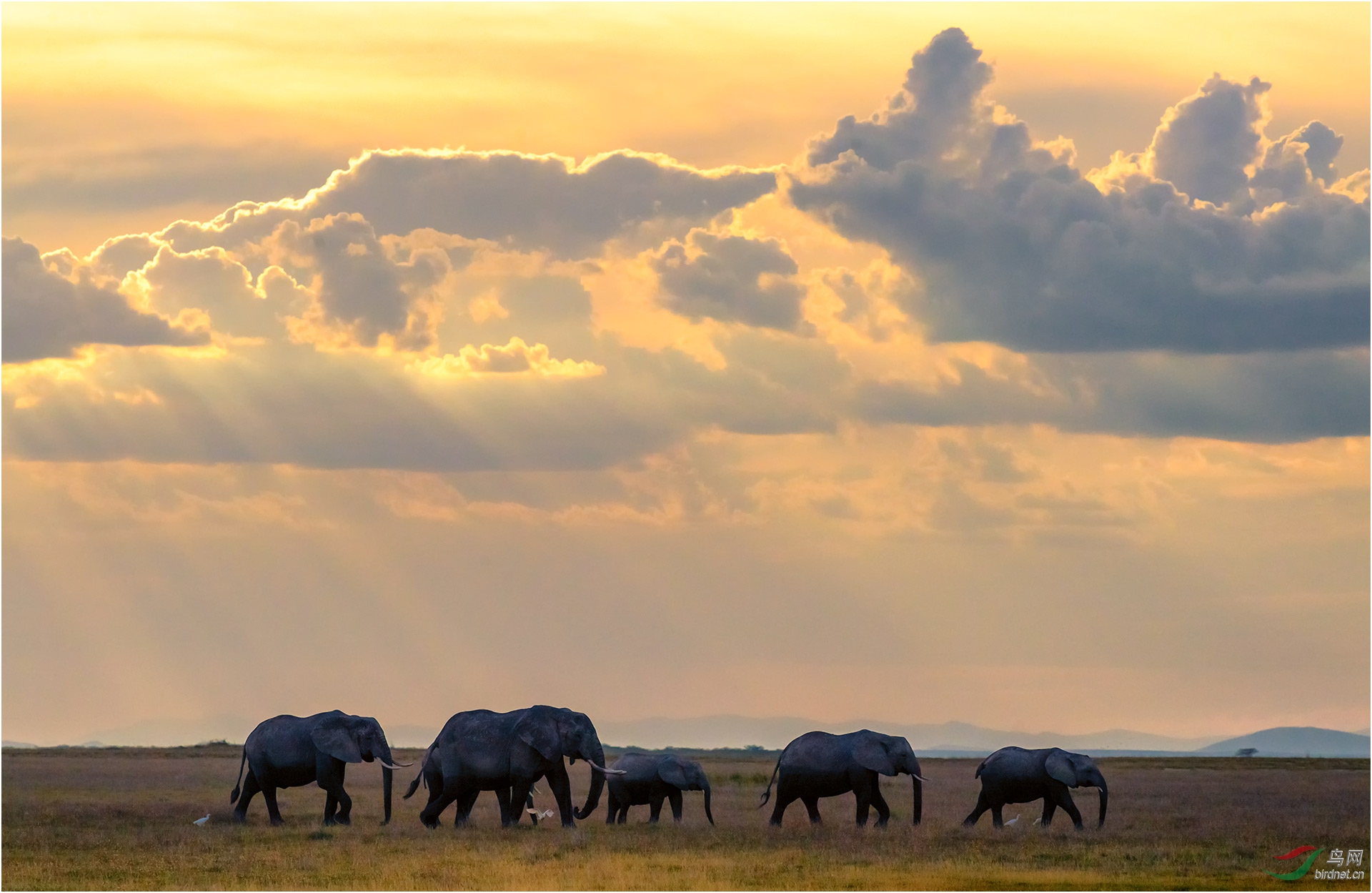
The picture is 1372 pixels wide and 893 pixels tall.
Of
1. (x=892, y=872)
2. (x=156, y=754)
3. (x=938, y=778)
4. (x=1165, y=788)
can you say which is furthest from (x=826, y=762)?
(x=156, y=754)

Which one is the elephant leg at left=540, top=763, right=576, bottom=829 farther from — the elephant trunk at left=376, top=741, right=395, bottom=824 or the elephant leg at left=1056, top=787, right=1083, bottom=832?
the elephant leg at left=1056, top=787, right=1083, bottom=832

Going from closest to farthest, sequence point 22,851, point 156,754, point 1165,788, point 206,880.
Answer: point 206,880 < point 22,851 < point 1165,788 < point 156,754

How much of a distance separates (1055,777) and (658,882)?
14.3 metres

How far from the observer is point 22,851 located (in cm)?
4022

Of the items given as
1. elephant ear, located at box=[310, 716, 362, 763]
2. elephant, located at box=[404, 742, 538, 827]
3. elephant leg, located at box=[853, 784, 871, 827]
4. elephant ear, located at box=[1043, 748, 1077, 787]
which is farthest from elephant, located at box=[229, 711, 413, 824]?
elephant ear, located at box=[1043, 748, 1077, 787]

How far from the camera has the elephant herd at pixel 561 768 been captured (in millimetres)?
44000

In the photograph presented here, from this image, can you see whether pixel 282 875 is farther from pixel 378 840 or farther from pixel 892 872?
pixel 892 872

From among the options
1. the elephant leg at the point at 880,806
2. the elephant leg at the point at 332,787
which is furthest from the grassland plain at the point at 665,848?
the elephant leg at the point at 332,787

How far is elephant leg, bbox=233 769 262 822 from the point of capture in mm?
46844

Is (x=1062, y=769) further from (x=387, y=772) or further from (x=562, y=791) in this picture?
(x=387, y=772)

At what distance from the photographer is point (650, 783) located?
4650 cm

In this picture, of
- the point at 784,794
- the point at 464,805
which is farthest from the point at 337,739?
the point at 784,794

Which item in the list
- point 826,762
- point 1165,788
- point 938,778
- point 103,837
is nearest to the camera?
point 103,837

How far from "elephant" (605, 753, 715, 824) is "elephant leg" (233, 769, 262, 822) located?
936cm
